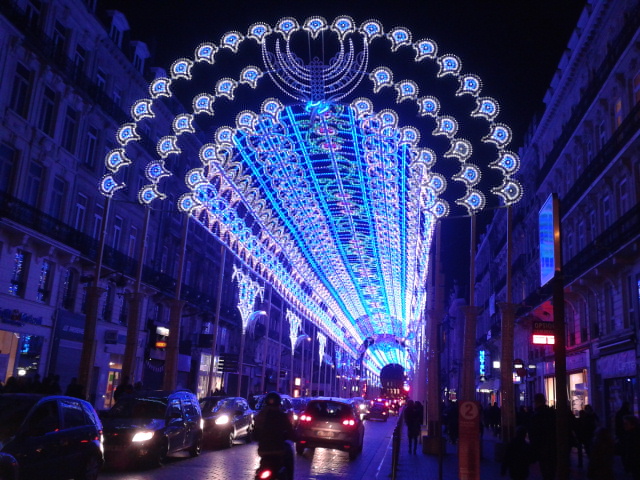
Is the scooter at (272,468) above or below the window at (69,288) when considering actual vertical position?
below

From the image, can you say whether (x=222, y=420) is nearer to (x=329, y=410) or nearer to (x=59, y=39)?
(x=329, y=410)

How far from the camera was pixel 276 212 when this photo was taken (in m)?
47.3

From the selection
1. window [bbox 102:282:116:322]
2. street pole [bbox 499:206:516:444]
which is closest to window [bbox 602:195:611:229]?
street pole [bbox 499:206:516:444]

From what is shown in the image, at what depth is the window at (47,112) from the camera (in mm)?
28938

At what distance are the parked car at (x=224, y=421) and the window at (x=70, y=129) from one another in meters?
13.7

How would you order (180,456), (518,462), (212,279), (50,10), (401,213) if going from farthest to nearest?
(212,279) → (401,213) → (50,10) → (180,456) → (518,462)

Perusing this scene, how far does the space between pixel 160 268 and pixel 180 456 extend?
23342 mm

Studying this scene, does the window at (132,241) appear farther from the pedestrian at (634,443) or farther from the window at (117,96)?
A: the pedestrian at (634,443)

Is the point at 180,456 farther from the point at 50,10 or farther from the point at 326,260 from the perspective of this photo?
the point at 326,260

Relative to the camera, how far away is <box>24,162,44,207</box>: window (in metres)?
27.9

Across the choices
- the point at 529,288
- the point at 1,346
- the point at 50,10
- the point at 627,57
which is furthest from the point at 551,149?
the point at 1,346

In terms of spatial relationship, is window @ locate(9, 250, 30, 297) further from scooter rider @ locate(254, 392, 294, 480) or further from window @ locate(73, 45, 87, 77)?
scooter rider @ locate(254, 392, 294, 480)

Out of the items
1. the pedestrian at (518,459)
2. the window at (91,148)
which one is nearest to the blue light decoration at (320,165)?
the window at (91,148)

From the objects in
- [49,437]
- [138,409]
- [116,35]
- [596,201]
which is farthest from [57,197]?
[596,201]
